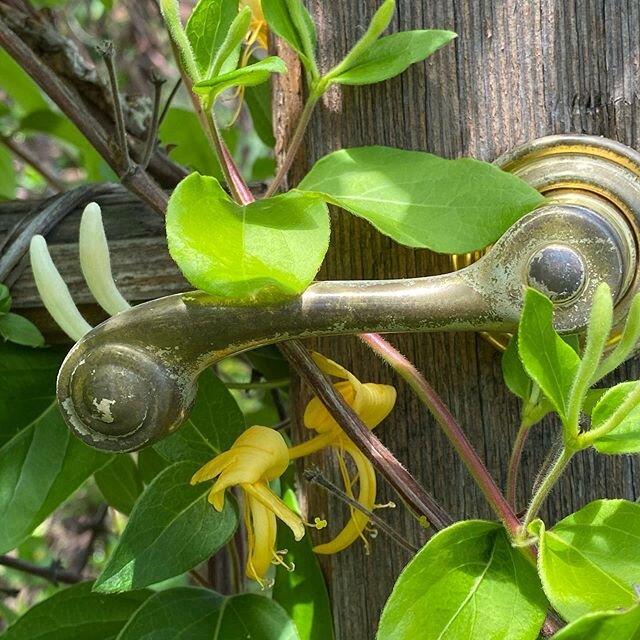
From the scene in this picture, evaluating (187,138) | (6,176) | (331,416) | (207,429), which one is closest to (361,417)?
(331,416)

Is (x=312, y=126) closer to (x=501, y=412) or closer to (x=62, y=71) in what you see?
A: (x=501, y=412)

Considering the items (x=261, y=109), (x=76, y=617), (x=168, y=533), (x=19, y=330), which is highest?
(x=261, y=109)

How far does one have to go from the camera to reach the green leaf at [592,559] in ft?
1.04

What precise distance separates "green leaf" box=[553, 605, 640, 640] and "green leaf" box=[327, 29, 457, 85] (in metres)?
0.26

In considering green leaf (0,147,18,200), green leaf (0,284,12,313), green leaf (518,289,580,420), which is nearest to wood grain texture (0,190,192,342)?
green leaf (0,284,12,313)

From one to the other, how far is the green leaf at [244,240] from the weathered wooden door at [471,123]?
0.39 feet

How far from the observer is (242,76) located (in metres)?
0.36

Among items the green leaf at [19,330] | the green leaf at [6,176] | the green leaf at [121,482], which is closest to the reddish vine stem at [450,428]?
the green leaf at [19,330]

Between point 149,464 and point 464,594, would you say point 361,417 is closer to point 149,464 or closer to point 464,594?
point 464,594

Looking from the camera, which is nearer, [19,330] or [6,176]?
[19,330]

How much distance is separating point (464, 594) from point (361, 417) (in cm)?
11

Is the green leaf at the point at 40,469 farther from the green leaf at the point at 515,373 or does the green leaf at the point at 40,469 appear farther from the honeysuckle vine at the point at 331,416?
the green leaf at the point at 515,373

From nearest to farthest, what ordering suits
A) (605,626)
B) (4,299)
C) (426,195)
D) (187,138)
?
1. (605,626)
2. (426,195)
3. (4,299)
4. (187,138)

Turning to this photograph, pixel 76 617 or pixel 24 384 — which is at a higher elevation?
pixel 24 384
